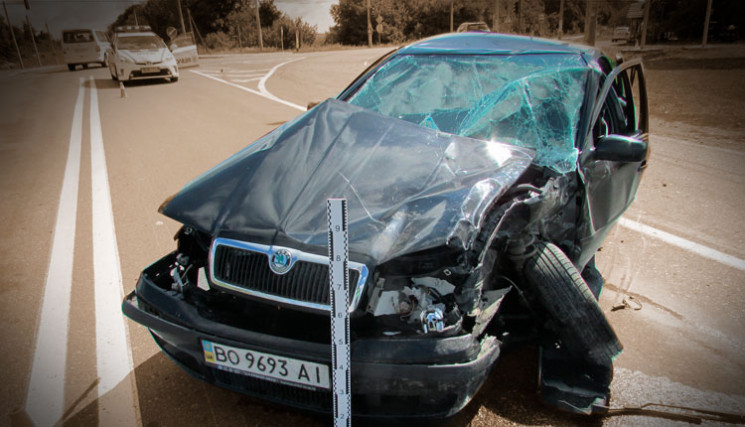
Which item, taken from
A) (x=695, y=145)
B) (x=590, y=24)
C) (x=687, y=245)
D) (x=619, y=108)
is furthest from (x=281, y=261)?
(x=590, y=24)

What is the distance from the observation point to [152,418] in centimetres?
233

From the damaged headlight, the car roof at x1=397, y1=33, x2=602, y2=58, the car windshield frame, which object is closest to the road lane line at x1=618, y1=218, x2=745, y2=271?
the car roof at x1=397, y1=33, x2=602, y2=58

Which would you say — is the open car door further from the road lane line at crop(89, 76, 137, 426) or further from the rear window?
the road lane line at crop(89, 76, 137, 426)

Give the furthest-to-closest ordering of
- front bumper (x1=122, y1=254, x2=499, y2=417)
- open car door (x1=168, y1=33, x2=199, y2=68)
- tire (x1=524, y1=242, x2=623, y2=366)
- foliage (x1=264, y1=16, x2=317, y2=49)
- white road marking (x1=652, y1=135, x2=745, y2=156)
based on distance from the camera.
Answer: foliage (x1=264, y1=16, x2=317, y2=49) < open car door (x1=168, y1=33, x2=199, y2=68) < white road marking (x1=652, y1=135, x2=745, y2=156) < tire (x1=524, y1=242, x2=623, y2=366) < front bumper (x1=122, y1=254, x2=499, y2=417)

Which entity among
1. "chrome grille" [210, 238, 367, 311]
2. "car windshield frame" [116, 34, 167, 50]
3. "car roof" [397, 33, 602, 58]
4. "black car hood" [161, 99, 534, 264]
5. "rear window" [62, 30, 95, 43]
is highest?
"rear window" [62, 30, 95, 43]

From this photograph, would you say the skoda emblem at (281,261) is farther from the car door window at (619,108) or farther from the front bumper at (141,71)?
the front bumper at (141,71)

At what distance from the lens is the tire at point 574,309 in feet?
7.71

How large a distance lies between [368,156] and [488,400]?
52.4 inches

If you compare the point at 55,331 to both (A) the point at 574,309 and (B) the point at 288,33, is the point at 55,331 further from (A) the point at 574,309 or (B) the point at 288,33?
(B) the point at 288,33

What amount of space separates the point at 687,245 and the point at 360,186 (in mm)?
3038

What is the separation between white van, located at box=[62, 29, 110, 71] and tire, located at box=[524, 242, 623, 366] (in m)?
26.4

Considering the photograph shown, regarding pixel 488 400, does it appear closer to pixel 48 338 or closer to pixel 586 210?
pixel 586 210

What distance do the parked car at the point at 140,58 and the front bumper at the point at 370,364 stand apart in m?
15.4

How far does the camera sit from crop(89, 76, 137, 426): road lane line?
95.3 inches
